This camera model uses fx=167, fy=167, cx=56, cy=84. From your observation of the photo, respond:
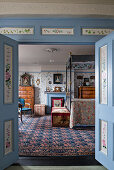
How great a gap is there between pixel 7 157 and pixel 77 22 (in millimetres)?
2792

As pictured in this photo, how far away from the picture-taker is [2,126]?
2834mm

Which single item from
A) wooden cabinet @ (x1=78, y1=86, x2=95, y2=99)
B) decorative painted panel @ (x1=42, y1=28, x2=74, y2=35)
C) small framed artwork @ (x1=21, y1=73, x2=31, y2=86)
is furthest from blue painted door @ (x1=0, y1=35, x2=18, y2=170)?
wooden cabinet @ (x1=78, y1=86, x2=95, y2=99)

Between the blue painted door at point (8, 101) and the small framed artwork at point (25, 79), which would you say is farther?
the small framed artwork at point (25, 79)

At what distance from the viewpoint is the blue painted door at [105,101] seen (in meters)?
2.73

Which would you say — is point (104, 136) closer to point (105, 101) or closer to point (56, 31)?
point (105, 101)

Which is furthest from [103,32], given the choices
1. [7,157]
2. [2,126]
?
[7,157]

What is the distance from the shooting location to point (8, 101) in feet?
9.71

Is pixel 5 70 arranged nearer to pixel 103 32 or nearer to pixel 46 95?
pixel 103 32

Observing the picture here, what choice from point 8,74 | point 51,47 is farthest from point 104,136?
point 51,47

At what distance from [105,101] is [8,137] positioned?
1.84 meters

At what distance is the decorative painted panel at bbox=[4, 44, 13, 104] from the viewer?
292 centimetres

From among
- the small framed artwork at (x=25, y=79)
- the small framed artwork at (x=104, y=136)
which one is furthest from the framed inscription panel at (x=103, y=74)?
the small framed artwork at (x=25, y=79)

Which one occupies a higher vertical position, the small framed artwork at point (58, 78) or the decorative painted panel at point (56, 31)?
the decorative painted panel at point (56, 31)

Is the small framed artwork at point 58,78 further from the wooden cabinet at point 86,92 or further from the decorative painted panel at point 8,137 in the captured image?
the decorative painted panel at point 8,137
